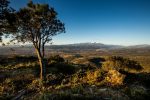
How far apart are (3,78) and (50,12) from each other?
11.7 metres

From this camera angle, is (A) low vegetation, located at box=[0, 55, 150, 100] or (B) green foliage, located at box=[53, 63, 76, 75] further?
(B) green foliage, located at box=[53, 63, 76, 75]

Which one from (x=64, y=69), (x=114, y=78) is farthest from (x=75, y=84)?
(x=64, y=69)

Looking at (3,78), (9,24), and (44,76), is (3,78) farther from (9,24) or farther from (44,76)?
(9,24)

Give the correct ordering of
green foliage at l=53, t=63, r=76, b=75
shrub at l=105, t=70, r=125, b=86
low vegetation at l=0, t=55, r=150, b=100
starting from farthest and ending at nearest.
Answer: green foliage at l=53, t=63, r=76, b=75 < shrub at l=105, t=70, r=125, b=86 < low vegetation at l=0, t=55, r=150, b=100

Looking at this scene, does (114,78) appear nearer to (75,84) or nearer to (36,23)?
(75,84)

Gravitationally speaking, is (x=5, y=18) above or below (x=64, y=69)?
above

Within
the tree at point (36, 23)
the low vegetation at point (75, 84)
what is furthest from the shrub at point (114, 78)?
the tree at point (36, 23)

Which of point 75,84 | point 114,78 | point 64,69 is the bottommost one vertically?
point 64,69

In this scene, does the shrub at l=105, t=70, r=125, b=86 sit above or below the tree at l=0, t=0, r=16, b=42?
below

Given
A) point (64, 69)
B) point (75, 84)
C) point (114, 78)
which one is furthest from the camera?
point (64, 69)

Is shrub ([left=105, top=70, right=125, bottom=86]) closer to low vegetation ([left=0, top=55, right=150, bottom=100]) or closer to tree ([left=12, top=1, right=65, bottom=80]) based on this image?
low vegetation ([left=0, top=55, right=150, bottom=100])

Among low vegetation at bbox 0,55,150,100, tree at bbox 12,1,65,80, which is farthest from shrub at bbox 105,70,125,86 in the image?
tree at bbox 12,1,65,80

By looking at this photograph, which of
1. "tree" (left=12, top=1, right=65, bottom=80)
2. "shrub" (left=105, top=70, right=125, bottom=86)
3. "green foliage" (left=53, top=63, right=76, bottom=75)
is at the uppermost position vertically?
"tree" (left=12, top=1, right=65, bottom=80)

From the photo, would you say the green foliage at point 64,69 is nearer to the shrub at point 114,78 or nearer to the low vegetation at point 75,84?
the low vegetation at point 75,84
